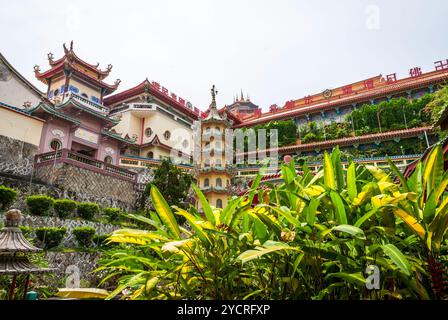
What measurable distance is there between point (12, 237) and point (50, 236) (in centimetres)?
780

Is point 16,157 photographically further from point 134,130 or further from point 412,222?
point 412,222

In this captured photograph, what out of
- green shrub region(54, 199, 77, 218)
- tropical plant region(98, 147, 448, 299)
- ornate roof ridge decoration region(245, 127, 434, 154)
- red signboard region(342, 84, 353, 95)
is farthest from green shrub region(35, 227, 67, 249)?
red signboard region(342, 84, 353, 95)

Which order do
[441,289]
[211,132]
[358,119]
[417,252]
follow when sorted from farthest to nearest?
[358,119], [211,132], [417,252], [441,289]

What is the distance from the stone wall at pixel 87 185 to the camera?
14.9 metres

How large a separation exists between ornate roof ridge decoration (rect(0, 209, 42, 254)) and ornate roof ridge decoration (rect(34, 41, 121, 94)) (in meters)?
22.8

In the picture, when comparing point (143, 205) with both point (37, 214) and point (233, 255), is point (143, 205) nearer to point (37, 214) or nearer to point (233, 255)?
point (37, 214)

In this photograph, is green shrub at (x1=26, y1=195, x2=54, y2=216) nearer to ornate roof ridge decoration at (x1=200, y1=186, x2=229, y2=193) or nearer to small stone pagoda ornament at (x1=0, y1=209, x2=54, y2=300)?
ornate roof ridge decoration at (x1=200, y1=186, x2=229, y2=193)

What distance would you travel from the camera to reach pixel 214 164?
1912 cm

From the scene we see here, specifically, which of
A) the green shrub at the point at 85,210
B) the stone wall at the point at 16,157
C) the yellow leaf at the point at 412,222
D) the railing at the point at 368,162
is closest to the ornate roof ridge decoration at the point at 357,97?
the railing at the point at 368,162

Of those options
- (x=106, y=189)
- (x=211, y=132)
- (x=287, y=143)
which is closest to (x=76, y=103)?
(x=106, y=189)

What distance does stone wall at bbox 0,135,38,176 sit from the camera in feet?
48.6

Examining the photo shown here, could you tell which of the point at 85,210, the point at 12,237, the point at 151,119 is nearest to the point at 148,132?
the point at 151,119
